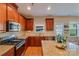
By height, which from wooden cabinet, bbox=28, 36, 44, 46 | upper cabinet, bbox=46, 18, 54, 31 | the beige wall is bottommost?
wooden cabinet, bbox=28, 36, 44, 46

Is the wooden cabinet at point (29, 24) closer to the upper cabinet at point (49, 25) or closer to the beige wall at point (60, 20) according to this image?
the beige wall at point (60, 20)

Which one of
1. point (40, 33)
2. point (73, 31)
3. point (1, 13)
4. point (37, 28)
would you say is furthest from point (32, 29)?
point (1, 13)

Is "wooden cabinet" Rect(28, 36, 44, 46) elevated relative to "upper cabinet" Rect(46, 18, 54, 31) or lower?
lower

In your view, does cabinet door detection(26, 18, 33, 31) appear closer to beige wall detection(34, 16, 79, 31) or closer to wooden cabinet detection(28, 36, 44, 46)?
beige wall detection(34, 16, 79, 31)

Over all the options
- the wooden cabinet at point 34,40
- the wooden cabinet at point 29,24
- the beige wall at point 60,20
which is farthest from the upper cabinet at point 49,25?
the wooden cabinet at point 34,40

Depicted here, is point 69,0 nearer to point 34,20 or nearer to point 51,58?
point 51,58

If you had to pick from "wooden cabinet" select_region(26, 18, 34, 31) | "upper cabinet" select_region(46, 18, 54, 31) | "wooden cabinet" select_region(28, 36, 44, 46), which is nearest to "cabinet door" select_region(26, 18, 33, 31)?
"wooden cabinet" select_region(26, 18, 34, 31)

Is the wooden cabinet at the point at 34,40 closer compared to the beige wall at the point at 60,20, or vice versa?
the wooden cabinet at the point at 34,40

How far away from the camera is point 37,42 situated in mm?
7387

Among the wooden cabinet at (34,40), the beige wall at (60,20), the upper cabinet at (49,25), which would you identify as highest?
the beige wall at (60,20)

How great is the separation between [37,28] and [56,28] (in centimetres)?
129

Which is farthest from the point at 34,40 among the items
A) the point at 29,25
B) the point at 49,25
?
the point at 49,25

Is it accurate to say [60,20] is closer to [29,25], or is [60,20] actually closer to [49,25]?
[49,25]

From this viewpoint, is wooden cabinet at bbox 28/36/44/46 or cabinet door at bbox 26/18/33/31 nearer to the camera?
wooden cabinet at bbox 28/36/44/46
